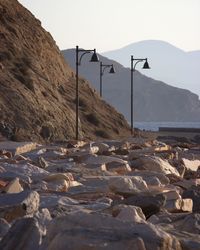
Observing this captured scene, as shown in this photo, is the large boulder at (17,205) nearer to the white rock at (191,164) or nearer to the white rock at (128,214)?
the white rock at (128,214)

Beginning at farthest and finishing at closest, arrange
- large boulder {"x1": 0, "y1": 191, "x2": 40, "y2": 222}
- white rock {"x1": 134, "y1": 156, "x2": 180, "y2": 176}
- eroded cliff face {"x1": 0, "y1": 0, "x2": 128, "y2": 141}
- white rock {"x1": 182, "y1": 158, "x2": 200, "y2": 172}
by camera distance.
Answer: eroded cliff face {"x1": 0, "y1": 0, "x2": 128, "y2": 141} → white rock {"x1": 182, "y1": 158, "x2": 200, "y2": 172} → white rock {"x1": 134, "y1": 156, "x2": 180, "y2": 176} → large boulder {"x1": 0, "y1": 191, "x2": 40, "y2": 222}

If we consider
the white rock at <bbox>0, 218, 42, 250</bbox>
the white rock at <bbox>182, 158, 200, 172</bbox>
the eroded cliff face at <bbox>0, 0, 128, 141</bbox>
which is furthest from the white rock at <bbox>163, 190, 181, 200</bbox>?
the eroded cliff face at <bbox>0, 0, 128, 141</bbox>

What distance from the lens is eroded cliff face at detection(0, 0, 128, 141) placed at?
33250 mm

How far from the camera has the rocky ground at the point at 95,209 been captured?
606 centimetres

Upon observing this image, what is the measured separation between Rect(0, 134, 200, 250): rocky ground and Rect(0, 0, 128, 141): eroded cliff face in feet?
42.9

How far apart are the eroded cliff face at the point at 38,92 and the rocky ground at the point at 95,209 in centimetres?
1307

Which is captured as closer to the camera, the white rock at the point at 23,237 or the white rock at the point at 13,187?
the white rock at the point at 23,237

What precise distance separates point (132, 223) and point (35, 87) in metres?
30.9

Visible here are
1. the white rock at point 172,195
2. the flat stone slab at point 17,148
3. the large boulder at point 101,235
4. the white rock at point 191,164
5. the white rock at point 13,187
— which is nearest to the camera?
the large boulder at point 101,235

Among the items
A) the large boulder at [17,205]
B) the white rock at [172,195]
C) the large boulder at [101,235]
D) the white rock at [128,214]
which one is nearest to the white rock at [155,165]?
the white rock at [172,195]

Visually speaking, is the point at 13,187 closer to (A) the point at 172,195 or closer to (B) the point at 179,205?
(A) the point at 172,195

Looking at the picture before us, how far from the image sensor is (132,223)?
6.32m

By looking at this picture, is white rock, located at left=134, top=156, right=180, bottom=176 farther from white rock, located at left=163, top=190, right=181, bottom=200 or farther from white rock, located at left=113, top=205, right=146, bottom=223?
white rock, located at left=113, top=205, right=146, bottom=223

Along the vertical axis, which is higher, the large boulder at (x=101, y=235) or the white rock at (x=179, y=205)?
the large boulder at (x=101, y=235)
